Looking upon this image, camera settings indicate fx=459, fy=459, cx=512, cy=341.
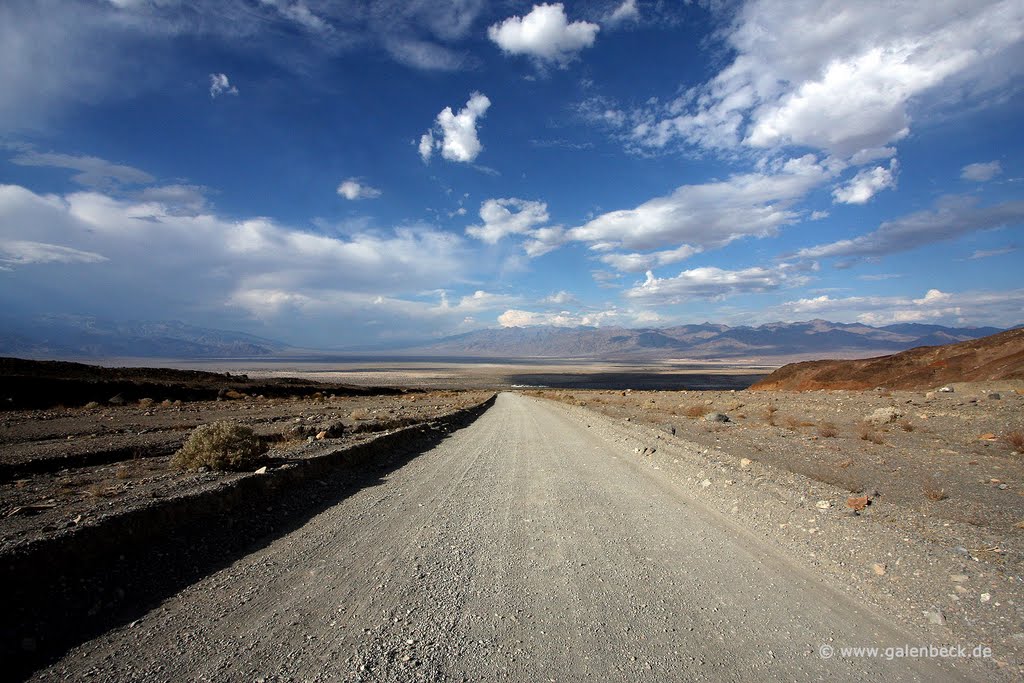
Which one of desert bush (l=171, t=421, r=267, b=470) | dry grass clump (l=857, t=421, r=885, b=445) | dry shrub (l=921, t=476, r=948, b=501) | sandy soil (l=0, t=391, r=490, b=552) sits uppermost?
desert bush (l=171, t=421, r=267, b=470)

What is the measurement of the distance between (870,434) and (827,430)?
1.55m

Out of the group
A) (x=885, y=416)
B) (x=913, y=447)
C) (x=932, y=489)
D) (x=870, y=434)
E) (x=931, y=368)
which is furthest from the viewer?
(x=931, y=368)

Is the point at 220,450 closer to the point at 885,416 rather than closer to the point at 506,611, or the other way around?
the point at 506,611

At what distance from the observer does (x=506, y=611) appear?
13.6 ft

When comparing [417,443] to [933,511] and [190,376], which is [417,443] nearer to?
[933,511]

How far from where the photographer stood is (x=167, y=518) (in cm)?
573

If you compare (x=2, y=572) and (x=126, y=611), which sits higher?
(x=2, y=572)

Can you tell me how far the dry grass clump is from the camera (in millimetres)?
13949

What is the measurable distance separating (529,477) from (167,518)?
623 centimetres

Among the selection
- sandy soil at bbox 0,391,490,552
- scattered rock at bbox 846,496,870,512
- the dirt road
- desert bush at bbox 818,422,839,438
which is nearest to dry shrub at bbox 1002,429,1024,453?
desert bush at bbox 818,422,839,438

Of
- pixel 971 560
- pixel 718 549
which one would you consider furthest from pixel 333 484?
pixel 971 560

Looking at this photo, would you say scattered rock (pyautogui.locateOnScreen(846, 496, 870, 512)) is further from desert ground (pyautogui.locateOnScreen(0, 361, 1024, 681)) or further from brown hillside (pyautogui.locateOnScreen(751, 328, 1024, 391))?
brown hillside (pyautogui.locateOnScreen(751, 328, 1024, 391))

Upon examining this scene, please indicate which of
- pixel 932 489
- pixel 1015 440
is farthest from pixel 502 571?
pixel 1015 440

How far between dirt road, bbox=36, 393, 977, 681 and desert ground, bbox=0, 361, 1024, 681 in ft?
0.08
